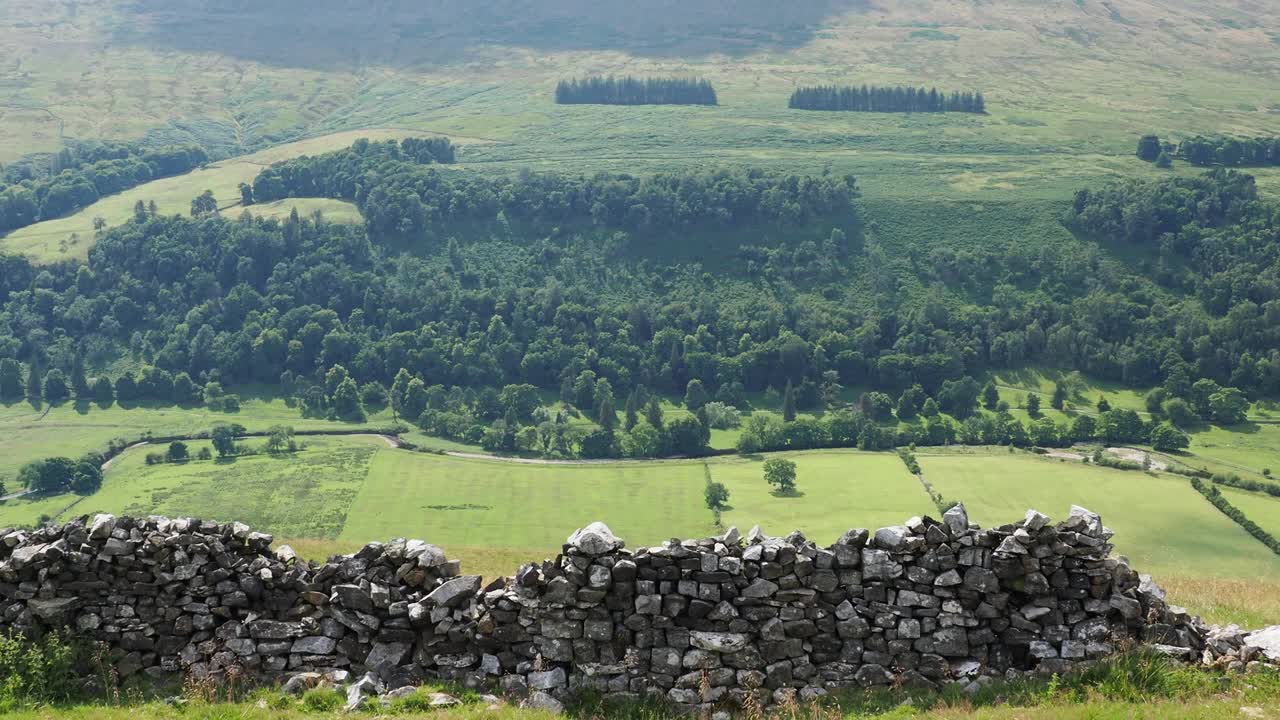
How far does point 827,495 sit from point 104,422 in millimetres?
101377

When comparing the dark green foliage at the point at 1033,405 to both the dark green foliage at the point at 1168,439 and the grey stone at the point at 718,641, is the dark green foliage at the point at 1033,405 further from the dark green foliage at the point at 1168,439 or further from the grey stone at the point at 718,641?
the grey stone at the point at 718,641

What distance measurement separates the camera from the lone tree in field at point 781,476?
12556 centimetres

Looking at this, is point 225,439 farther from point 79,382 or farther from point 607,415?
point 607,415

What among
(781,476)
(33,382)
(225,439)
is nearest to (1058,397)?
(781,476)

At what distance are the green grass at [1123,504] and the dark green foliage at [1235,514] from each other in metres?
0.94

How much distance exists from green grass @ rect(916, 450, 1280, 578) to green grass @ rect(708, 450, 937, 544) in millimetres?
4617

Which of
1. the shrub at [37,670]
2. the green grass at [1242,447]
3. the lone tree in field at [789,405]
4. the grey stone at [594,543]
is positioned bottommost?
the lone tree in field at [789,405]

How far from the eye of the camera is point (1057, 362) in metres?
188

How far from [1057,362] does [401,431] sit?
92.7 meters

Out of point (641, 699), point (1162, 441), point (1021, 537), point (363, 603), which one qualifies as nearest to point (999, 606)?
point (1021, 537)

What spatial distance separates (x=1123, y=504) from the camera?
112 meters

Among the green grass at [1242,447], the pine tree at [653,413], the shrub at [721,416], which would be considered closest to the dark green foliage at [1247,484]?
the green grass at [1242,447]

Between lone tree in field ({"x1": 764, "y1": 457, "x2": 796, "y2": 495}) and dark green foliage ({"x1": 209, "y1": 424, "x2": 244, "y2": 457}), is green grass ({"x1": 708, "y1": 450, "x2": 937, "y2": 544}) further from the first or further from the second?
dark green foliage ({"x1": 209, "y1": 424, "x2": 244, "y2": 457})

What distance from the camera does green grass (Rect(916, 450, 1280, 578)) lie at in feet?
310
